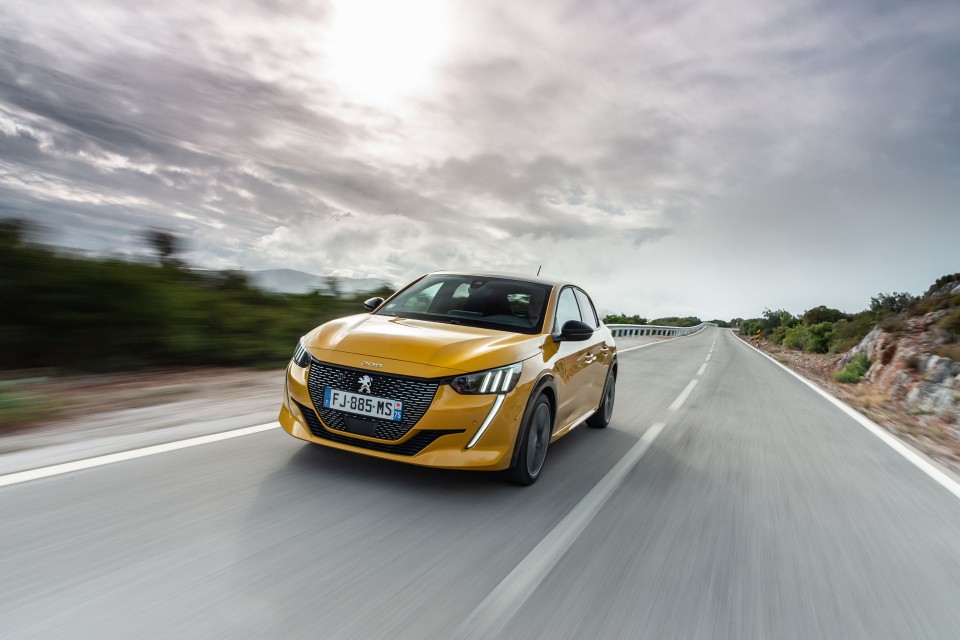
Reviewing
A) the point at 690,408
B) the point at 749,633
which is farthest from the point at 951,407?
the point at 749,633

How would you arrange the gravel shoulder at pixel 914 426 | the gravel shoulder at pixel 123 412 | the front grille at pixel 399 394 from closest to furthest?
1. the front grille at pixel 399 394
2. the gravel shoulder at pixel 123 412
3. the gravel shoulder at pixel 914 426

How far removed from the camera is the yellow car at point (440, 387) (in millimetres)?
3914

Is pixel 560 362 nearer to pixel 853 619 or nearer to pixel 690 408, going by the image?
pixel 853 619

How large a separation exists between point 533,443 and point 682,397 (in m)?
6.57

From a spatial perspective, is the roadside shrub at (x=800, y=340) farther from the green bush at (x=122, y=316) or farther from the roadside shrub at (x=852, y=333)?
the green bush at (x=122, y=316)

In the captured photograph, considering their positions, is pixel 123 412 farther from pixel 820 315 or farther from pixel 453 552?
pixel 820 315

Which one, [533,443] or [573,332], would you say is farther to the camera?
[573,332]

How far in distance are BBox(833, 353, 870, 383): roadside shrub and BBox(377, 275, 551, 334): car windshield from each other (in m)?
17.8

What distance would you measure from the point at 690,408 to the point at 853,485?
3.61 m

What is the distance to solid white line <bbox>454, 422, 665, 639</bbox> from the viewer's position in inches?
102

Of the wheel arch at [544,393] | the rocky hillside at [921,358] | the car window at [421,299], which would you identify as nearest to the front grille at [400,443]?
the wheel arch at [544,393]

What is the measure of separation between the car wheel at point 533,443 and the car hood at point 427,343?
0.39 m

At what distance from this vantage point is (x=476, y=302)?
5418 millimetres

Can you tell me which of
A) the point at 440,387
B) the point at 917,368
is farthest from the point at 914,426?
the point at 440,387
